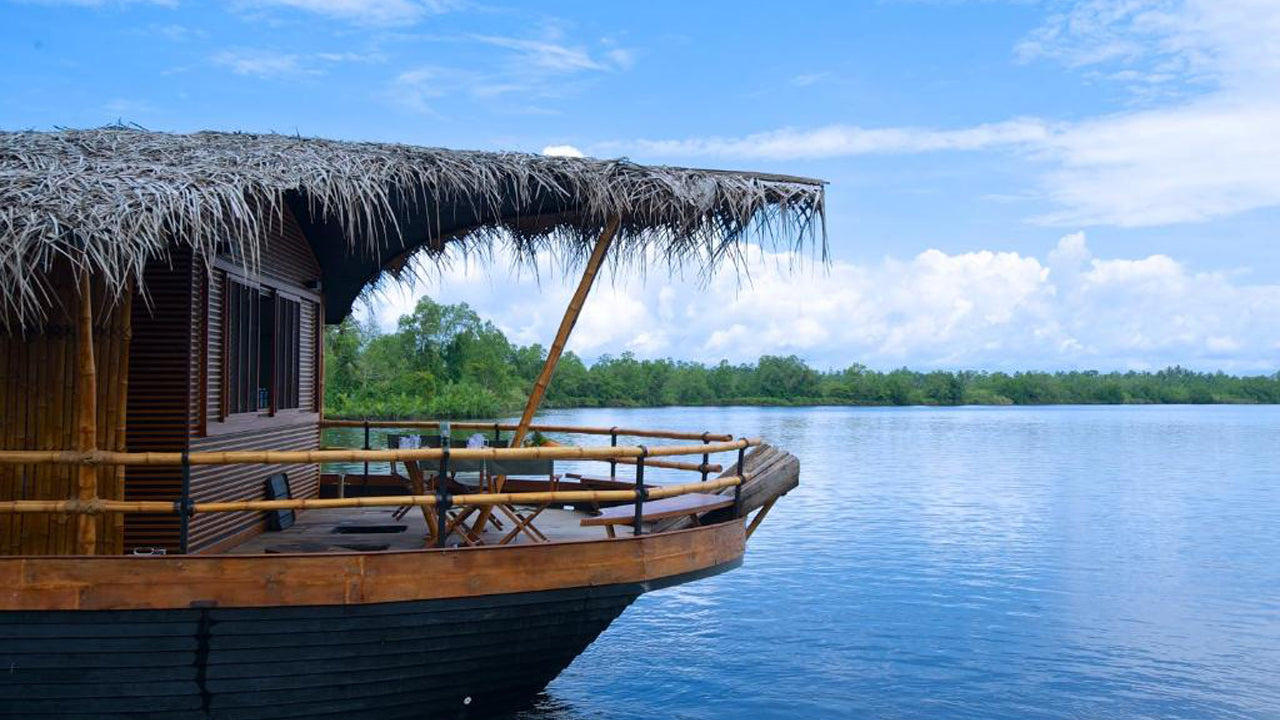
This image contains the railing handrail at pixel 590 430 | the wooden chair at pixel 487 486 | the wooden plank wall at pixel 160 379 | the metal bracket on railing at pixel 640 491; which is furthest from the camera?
the railing handrail at pixel 590 430

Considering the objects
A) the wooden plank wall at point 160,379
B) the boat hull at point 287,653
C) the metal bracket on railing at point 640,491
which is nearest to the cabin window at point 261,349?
the wooden plank wall at point 160,379

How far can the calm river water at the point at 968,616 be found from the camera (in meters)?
10.7

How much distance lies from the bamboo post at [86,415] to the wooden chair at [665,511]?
2.82 m

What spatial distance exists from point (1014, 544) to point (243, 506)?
56.5 ft

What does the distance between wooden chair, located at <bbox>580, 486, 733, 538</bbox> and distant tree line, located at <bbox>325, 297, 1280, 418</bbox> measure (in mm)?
23117

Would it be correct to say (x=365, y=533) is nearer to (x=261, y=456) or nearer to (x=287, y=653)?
(x=287, y=653)

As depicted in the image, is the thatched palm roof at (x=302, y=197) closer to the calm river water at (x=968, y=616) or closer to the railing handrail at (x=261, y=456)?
the railing handrail at (x=261, y=456)

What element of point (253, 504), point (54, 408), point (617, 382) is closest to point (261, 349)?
point (54, 408)

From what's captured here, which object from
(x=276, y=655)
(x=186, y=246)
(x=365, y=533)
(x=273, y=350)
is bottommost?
(x=276, y=655)

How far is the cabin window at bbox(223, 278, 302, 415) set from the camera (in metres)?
8.16

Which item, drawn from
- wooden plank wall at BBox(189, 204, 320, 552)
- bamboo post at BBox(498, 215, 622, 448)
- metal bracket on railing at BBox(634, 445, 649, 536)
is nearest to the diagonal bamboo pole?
bamboo post at BBox(498, 215, 622, 448)

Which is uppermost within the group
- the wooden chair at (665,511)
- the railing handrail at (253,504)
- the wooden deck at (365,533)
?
the railing handrail at (253,504)

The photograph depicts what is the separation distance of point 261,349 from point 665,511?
13.2 feet

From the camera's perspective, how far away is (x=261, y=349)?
363 inches
